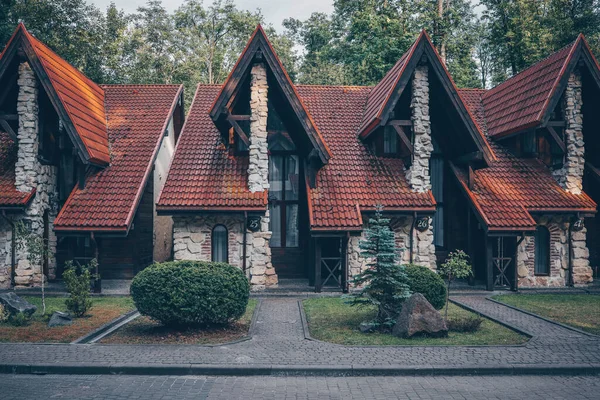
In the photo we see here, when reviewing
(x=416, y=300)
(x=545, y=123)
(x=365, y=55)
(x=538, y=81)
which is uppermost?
(x=365, y=55)

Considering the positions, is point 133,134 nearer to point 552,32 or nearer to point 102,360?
point 102,360

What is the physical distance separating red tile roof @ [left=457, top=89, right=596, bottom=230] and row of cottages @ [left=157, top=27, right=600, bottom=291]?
0.05 metres

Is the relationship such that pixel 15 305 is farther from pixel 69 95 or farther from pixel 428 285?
pixel 428 285

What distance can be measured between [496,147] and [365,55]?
35.0 ft

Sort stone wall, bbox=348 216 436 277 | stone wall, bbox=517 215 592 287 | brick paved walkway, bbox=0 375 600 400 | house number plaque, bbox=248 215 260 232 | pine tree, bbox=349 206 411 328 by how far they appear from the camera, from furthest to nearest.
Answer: stone wall, bbox=517 215 592 287 < stone wall, bbox=348 216 436 277 < house number plaque, bbox=248 215 260 232 < pine tree, bbox=349 206 411 328 < brick paved walkway, bbox=0 375 600 400

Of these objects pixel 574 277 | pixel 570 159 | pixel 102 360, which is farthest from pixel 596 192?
pixel 102 360

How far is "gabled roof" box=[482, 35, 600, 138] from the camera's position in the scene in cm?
1633

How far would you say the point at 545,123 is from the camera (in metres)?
16.3

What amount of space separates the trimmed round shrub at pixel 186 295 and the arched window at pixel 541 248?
12106 mm

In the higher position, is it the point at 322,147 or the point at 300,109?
the point at 300,109

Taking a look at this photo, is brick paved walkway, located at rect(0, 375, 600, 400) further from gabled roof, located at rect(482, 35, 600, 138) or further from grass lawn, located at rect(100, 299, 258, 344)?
gabled roof, located at rect(482, 35, 600, 138)

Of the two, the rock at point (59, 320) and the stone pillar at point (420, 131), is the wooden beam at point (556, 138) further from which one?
the rock at point (59, 320)

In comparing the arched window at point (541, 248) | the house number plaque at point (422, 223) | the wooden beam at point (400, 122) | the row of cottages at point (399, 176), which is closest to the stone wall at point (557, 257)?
the row of cottages at point (399, 176)

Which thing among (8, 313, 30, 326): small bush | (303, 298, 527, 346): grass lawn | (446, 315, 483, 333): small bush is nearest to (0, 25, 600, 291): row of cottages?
(303, 298, 527, 346): grass lawn
